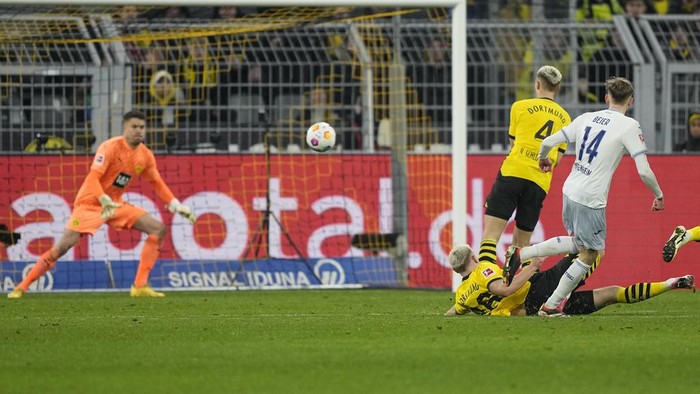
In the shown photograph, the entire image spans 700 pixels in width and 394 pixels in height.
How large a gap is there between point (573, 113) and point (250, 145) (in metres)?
4.09

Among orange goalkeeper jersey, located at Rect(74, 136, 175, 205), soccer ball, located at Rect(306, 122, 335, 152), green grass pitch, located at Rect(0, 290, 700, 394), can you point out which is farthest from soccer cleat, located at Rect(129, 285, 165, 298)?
soccer ball, located at Rect(306, 122, 335, 152)

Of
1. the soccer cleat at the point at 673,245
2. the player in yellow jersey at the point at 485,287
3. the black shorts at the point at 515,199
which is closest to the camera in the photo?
the player in yellow jersey at the point at 485,287

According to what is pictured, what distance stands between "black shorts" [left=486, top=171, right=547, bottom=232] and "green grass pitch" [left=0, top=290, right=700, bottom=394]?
1.02 meters

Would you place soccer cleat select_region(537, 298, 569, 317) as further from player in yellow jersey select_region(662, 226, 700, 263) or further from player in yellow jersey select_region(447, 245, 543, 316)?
player in yellow jersey select_region(662, 226, 700, 263)

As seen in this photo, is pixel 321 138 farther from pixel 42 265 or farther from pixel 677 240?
pixel 677 240

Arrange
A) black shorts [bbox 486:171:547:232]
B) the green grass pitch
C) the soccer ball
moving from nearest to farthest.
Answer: the green grass pitch < black shorts [bbox 486:171:547:232] < the soccer ball

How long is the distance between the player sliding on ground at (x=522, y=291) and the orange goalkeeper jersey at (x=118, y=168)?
15.7 ft

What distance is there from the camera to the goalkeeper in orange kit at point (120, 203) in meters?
14.2

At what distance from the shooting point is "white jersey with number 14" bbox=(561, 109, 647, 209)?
991 centimetres

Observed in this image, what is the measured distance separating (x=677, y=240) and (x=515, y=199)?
155cm

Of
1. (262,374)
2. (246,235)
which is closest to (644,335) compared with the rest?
(262,374)

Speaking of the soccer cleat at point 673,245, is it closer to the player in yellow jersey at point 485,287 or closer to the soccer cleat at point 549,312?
the soccer cleat at point 549,312

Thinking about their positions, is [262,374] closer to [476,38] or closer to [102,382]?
[102,382]

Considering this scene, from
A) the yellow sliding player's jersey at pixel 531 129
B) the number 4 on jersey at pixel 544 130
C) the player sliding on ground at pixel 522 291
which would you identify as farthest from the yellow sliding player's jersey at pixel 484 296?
the number 4 on jersey at pixel 544 130
